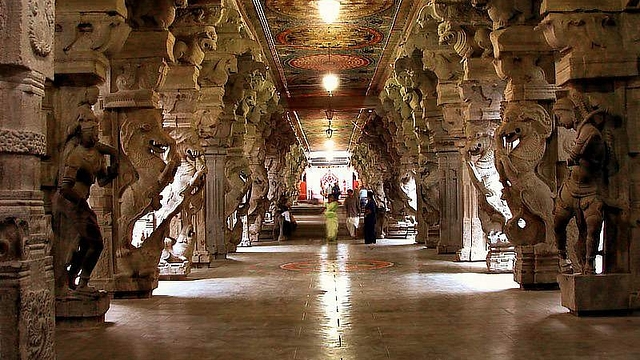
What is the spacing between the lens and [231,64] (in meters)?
14.0

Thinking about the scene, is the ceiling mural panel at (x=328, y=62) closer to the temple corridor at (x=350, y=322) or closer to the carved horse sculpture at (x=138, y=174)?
the temple corridor at (x=350, y=322)

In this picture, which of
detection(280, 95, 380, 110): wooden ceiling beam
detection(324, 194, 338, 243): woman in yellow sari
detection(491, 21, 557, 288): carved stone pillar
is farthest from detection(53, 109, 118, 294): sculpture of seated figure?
detection(280, 95, 380, 110): wooden ceiling beam

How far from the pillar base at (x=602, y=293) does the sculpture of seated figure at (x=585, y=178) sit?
6.0 inches

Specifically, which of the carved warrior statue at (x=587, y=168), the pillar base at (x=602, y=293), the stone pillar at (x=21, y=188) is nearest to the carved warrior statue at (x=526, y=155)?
the carved warrior statue at (x=587, y=168)

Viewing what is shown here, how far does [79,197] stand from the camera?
23.1 feet

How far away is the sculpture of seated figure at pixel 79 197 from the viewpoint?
695cm

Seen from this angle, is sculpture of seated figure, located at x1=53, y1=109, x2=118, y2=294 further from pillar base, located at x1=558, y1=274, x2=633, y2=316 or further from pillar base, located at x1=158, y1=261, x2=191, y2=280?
pillar base, located at x1=558, y1=274, x2=633, y2=316

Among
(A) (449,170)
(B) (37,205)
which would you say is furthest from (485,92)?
(B) (37,205)

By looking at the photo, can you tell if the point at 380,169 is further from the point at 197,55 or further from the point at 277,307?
the point at 277,307

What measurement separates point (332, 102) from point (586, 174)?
18.1 m

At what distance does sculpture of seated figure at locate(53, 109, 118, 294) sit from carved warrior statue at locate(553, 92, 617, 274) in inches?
188

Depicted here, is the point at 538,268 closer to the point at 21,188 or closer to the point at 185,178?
the point at 185,178

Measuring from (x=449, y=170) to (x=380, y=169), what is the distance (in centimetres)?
1571

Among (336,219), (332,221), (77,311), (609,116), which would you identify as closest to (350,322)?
(77,311)
